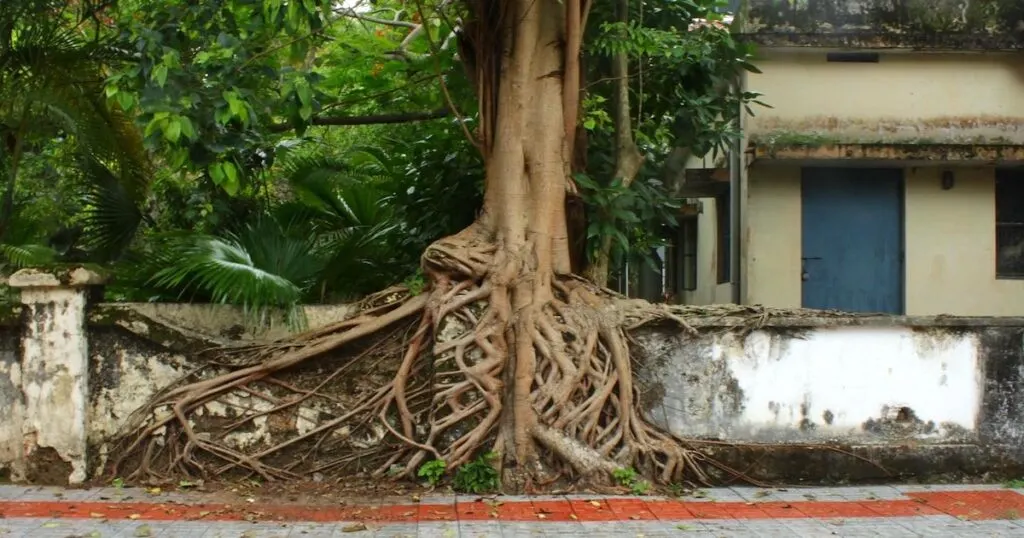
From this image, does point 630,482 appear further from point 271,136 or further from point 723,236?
point 723,236

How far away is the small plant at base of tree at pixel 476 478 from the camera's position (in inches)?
267

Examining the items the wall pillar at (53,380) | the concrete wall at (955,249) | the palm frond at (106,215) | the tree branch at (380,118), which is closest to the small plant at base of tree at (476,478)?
the wall pillar at (53,380)

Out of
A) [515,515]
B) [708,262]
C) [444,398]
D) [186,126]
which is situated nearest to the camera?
[515,515]

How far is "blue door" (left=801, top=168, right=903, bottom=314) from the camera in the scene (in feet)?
40.9

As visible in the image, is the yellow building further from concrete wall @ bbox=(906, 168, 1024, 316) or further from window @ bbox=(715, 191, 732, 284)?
window @ bbox=(715, 191, 732, 284)

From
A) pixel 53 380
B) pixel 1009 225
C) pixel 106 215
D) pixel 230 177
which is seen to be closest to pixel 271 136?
pixel 106 215

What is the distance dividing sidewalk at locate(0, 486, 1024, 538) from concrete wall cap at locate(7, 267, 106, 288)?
141cm

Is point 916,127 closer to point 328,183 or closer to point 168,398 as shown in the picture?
point 328,183

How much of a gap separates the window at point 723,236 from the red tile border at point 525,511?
675 centimetres

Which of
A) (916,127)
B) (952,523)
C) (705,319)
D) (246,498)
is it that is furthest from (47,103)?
(916,127)

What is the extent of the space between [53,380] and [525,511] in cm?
343

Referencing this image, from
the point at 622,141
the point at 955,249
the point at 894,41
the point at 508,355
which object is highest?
the point at 894,41

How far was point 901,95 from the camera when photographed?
12305mm

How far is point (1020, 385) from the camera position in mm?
7543
